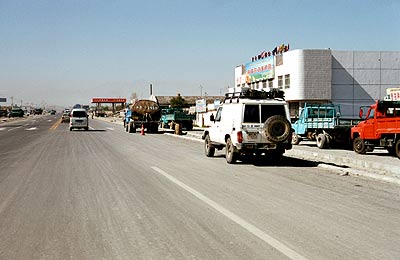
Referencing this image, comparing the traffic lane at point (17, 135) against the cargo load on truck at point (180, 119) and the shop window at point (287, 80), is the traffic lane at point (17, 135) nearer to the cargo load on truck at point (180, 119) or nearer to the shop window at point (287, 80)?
the cargo load on truck at point (180, 119)

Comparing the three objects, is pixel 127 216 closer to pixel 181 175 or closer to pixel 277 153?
pixel 181 175

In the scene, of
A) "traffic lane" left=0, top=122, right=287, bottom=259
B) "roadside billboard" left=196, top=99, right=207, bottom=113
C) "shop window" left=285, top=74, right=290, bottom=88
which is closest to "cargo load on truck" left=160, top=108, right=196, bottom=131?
"roadside billboard" left=196, top=99, right=207, bottom=113

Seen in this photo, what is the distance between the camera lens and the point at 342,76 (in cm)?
5209

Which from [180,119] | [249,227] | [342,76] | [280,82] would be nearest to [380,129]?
[249,227]

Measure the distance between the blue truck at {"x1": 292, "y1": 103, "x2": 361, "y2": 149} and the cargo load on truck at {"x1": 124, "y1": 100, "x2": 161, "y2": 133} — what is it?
56.7ft

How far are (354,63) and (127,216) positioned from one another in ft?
162

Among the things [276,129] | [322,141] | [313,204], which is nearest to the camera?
[313,204]

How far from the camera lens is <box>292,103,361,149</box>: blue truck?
22844mm

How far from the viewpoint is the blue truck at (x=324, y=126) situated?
899 inches

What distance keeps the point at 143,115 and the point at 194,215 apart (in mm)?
32795

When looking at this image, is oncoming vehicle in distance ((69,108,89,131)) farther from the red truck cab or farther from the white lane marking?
the white lane marking

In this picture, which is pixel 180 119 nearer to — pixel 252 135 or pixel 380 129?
pixel 380 129

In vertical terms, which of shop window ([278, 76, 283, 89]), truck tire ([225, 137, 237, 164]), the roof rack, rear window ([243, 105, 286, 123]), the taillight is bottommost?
truck tire ([225, 137, 237, 164])

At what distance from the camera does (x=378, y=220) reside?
7.33 m
